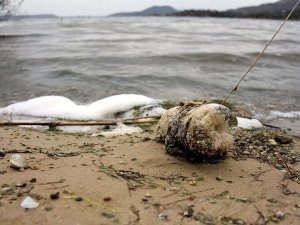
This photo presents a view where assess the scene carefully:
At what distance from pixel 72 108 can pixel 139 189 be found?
3.95m

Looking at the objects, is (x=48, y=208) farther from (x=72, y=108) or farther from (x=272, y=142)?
(x=72, y=108)

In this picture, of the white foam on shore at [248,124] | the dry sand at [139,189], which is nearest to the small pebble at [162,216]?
the dry sand at [139,189]

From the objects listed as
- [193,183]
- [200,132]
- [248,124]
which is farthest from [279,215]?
[248,124]

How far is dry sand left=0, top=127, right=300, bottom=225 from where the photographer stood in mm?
2379

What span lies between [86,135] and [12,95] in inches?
148

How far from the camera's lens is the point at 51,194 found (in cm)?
253

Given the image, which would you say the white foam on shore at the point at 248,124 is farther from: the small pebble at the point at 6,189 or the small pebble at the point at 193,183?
the small pebble at the point at 6,189

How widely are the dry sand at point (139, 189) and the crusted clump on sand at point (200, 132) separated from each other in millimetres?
101

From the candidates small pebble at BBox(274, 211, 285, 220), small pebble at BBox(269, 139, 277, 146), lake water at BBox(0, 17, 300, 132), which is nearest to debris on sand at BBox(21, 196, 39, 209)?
small pebble at BBox(274, 211, 285, 220)

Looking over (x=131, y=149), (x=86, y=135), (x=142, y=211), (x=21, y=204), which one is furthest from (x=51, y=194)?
(x=86, y=135)

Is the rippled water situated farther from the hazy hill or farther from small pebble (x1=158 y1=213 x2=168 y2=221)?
the hazy hill

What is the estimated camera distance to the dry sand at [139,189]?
7.80ft

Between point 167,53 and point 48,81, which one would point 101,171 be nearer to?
point 48,81

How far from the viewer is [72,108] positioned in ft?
21.2
